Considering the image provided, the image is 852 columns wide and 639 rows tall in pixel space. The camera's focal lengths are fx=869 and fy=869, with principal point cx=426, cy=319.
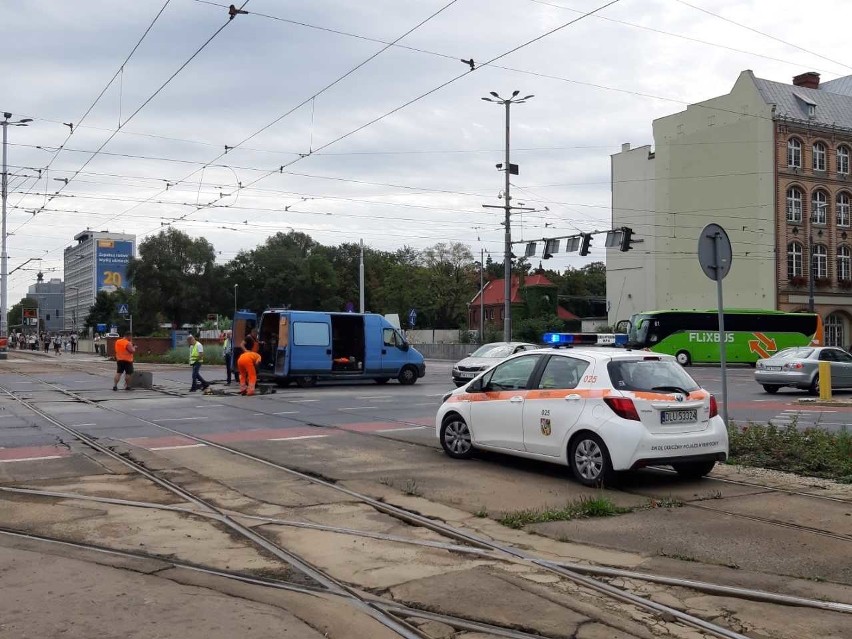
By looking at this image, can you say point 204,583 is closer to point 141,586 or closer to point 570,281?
point 141,586

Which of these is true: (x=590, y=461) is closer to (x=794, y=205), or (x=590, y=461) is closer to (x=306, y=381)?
(x=306, y=381)

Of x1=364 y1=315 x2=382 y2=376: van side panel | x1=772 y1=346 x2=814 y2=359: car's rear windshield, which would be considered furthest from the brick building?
x1=364 y1=315 x2=382 y2=376: van side panel

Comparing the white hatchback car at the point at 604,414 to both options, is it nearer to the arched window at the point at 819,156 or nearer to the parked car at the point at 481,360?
the parked car at the point at 481,360

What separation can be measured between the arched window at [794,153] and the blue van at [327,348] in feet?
126

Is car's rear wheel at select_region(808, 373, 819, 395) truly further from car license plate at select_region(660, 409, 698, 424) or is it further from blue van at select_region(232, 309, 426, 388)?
car license plate at select_region(660, 409, 698, 424)

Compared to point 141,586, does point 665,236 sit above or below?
above

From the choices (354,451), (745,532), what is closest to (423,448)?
(354,451)

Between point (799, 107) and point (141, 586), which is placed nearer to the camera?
point (141, 586)

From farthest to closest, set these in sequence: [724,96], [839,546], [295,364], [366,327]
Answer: [724,96]
[366,327]
[295,364]
[839,546]

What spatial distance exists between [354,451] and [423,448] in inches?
40.0

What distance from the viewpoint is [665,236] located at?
61.1m

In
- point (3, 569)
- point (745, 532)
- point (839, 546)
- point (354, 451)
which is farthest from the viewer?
point (354, 451)

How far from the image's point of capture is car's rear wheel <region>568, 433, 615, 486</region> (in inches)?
356

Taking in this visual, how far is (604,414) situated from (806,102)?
187ft
